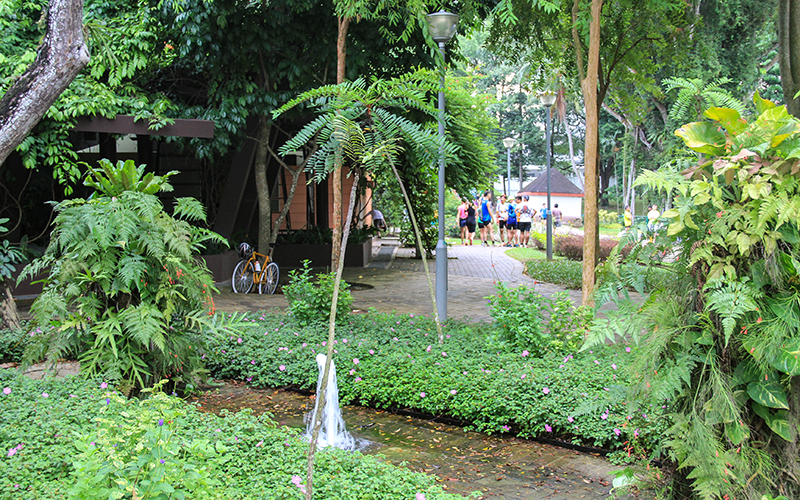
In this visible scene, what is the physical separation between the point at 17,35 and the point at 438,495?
31.8 feet

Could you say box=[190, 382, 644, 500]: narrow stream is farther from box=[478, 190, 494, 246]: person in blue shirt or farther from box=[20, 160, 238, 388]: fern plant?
box=[478, 190, 494, 246]: person in blue shirt

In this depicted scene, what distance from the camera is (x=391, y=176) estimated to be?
1631 centimetres

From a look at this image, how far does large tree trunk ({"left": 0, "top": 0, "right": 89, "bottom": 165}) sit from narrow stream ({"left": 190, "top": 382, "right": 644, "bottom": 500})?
2.61 metres

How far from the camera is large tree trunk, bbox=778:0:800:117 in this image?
7133 mm

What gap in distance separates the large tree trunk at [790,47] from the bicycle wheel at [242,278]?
Answer: 863cm

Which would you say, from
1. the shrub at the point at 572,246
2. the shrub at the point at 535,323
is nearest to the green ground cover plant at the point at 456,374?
the shrub at the point at 535,323

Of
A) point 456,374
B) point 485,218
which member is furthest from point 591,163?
point 485,218

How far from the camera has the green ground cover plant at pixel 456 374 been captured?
4.56 meters

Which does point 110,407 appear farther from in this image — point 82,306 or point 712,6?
point 712,6

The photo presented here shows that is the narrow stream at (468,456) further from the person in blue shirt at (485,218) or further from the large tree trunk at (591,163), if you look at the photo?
the person in blue shirt at (485,218)

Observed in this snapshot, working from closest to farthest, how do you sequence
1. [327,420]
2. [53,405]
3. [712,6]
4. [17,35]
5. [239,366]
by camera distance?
[53,405]
[327,420]
[239,366]
[17,35]
[712,6]

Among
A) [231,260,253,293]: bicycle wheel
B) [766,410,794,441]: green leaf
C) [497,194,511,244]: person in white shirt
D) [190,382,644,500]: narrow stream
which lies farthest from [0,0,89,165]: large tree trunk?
[497,194,511,244]: person in white shirt

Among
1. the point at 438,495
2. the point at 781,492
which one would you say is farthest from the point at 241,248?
the point at 781,492

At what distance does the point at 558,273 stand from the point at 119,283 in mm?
10162
